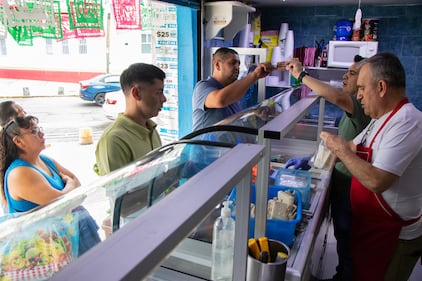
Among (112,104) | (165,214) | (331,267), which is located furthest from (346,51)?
(112,104)

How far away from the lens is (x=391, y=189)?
1.65 meters

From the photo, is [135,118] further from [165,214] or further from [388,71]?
[165,214]

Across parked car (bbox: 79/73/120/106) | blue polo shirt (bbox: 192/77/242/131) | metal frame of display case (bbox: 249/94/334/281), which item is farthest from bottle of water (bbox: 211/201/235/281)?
parked car (bbox: 79/73/120/106)

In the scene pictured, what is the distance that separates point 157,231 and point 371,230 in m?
1.61

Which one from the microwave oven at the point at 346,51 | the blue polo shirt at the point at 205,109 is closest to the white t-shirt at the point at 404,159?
the blue polo shirt at the point at 205,109

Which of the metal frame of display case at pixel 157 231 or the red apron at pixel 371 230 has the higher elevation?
the metal frame of display case at pixel 157 231

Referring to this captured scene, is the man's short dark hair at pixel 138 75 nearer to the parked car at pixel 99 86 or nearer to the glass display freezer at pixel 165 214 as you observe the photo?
the glass display freezer at pixel 165 214

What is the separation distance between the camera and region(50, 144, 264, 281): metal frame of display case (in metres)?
0.43

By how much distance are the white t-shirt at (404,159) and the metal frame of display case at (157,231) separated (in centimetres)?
97

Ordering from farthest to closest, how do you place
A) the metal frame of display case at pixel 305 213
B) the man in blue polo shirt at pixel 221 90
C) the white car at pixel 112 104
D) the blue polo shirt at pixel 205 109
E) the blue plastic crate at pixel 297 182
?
the white car at pixel 112 104 < the blue polo shirt at pixel 205 109 < the man in blue polo shirt at pixel 221 90 < the blue plastic crate at pixel 297 182 < the metal frame of display case at pixel 305 213

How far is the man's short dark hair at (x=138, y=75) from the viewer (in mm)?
1887

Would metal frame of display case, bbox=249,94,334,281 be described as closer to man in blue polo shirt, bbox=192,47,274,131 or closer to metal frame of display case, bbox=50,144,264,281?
metal frame of display case, bbox=50,144,264,281

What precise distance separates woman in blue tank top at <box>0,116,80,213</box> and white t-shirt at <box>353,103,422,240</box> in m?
1.85

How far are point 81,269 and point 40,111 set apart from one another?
869 cm
